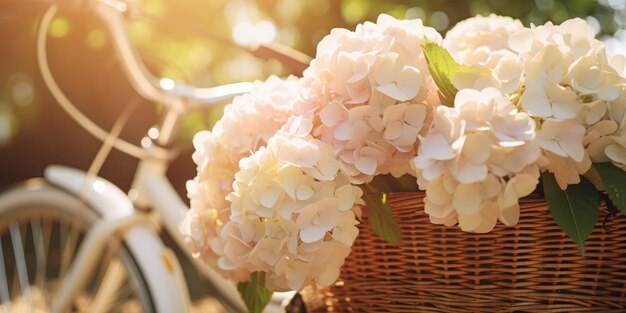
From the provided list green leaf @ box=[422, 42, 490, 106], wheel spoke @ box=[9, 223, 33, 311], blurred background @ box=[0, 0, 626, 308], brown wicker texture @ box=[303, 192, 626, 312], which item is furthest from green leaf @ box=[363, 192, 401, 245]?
blurred background @ box=[0, 0, 626, 308]

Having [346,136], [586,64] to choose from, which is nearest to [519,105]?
[586,64]

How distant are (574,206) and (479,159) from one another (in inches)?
5.4

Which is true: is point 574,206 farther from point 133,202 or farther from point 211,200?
point 133,202

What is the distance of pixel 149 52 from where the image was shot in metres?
3.70

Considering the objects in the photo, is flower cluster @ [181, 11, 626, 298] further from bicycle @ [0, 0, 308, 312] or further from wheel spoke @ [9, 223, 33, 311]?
wheel spoke @ [9, 223, 33, 311]

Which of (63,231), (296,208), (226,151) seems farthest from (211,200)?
(63,231)

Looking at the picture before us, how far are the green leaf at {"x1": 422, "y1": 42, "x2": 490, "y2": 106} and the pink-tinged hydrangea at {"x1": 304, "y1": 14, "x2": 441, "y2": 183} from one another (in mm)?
16

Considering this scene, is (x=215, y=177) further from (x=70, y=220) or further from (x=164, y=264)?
(x=70, y=220)

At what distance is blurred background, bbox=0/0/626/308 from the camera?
394cm

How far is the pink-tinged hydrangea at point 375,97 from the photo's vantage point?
2.52ft

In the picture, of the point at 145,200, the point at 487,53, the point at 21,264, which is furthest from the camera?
the point at 21,264

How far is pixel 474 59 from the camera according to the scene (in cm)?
91

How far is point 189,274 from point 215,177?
4.11 meters

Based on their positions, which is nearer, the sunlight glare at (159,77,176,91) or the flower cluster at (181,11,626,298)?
the flower cluster at (181,11,626,298)
